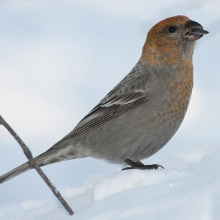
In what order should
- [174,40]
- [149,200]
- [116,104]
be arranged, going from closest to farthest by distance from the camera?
[149,200] < [116,104] < [174,40]

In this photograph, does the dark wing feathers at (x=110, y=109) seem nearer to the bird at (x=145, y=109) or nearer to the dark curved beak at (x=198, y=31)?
the bird at (x=145, y=109)

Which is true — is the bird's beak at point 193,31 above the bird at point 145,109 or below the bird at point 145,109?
above

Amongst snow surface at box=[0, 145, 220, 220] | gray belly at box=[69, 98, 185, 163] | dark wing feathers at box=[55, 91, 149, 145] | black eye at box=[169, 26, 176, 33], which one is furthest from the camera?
black eye at box=[169, 26, 176, 33]

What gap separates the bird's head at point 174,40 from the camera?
496cm

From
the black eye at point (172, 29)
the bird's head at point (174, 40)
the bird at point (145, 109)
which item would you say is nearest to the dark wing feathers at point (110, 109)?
the bird at point (145, 109)

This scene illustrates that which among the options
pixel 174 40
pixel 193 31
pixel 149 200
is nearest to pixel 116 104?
pixel 174 40

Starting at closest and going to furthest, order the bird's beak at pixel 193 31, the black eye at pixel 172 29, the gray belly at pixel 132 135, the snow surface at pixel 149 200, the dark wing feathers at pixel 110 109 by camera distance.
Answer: the snow surface at pixel 149 200
the gray belly at pixel 132 135
the dark wing feathers at pixel 110 109
the bird's beak at pixel 193 31
the black eye at pixel 172 29

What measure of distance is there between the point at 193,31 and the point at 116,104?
96cm

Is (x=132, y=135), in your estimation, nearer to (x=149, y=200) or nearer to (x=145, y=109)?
(x=145, y=109)

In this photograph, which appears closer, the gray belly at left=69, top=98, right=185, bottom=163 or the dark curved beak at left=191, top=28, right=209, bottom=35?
the gray belly at left=69, top=98, right=185, bottom=163

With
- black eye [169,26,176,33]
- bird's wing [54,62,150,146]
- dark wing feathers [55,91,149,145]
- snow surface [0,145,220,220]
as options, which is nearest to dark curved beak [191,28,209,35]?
black eye [169,26,176,33]

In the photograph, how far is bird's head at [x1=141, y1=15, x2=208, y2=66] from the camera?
195 inches

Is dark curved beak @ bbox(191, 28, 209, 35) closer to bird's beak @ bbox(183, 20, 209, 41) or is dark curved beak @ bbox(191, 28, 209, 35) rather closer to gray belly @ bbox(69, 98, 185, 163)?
bird's beak @ bbox(183, 20, 209, 41)

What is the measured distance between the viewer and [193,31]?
16.2 feet
